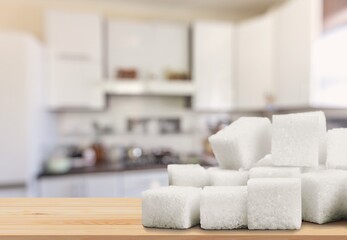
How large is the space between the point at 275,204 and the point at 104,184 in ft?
7.75

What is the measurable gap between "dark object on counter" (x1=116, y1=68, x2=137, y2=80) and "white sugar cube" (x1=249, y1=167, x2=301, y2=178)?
2.61 metres

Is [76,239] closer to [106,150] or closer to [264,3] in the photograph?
[106,150]

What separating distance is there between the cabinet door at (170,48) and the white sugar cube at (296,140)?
265 cm

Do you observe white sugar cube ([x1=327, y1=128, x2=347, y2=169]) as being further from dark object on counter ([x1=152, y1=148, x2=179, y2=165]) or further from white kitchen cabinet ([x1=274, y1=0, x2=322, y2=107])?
dark object on counter ([x1=152, y1=148, x2=179, y2=165])

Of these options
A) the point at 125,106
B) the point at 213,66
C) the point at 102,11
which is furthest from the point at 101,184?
the point at 102,11

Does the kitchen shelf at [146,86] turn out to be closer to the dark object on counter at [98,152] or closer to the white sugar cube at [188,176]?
the dark object on counter at [98,152]

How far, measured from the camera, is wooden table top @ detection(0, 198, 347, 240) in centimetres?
53

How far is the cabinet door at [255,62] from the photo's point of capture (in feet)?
10.3

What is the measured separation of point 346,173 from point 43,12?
10.4ft

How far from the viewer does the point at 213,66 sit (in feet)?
10.8

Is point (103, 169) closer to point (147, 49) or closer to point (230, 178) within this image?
point (147, 49)

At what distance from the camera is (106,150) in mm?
Answer: 3350

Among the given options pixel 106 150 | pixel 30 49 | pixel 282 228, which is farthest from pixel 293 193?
pixel 106 150

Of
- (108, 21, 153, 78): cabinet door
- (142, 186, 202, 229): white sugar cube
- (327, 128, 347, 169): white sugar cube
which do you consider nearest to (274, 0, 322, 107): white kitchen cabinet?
(108, 21, 153, 78): cabinet door
